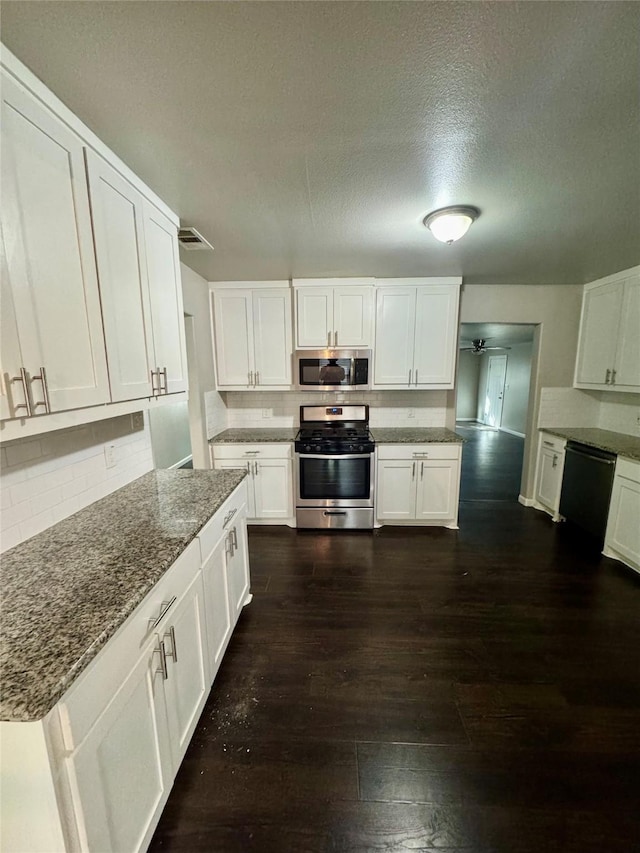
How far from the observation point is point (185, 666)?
130 cm

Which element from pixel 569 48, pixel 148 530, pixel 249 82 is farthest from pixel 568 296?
pixel 148 530

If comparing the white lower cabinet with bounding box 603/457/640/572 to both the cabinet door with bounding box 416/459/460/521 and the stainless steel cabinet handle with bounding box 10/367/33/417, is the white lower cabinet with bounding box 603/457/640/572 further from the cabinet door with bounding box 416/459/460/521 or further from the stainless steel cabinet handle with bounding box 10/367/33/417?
the stainless steel cabinet handle with bounding box 10/367/33/417

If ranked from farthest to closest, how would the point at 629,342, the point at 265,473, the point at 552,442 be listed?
the point at 552,442 → the point at 265,473 → the point at 629,342

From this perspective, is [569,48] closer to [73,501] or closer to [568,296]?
[73,501]

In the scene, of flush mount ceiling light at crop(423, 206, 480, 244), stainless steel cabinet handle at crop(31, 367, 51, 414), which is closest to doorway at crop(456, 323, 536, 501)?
flush mount ceiling light at crop(423, 206, 480, 244)

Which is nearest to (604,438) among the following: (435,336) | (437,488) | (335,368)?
(437,488)

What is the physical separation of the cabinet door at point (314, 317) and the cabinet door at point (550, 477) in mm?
2653

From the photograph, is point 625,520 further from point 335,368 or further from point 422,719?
point 335,368

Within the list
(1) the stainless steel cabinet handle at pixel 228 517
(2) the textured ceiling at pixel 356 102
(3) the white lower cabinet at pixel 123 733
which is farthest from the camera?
(1) the stainless steel cabinet handle at pixel 228 517

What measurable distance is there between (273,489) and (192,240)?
2266 millimetres

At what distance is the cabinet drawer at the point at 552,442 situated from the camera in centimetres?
333

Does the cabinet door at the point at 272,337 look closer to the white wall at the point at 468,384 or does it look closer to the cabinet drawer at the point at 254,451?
the cabinet drawer at the point at 254,451

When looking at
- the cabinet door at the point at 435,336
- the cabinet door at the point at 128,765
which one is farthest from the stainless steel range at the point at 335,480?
the cabinet door at the point at 128,765

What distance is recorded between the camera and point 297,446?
10.5ft
